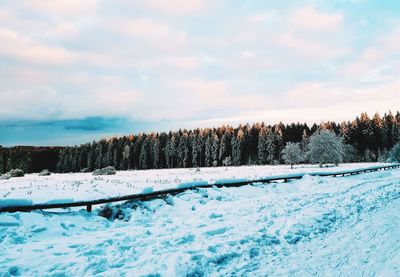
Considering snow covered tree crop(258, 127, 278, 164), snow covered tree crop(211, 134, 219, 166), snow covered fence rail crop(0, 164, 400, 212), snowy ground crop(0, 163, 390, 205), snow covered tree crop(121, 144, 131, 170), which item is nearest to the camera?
snow covered fence rail crop(0, 164, 400, 212)

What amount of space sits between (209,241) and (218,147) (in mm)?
100545

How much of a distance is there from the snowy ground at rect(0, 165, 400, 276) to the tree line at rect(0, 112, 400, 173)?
239 ft

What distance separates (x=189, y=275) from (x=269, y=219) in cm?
522

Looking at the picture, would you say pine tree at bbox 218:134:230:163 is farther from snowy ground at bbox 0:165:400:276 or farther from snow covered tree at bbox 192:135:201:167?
snowy ground at bbox 0:165:400:276

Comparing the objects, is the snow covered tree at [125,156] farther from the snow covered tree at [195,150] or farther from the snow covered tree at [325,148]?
the snow covered tree at [325,148]

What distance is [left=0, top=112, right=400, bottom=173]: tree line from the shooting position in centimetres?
9912

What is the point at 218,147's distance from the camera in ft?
356

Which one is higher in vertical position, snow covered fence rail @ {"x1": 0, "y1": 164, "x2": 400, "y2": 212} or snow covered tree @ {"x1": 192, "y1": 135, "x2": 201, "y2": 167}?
snow covered tree @ {"x1": 192, "y1": 135, "x2": 201, "y2": 167}

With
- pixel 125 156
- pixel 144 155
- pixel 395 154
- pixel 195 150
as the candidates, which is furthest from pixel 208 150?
pixel 395 154

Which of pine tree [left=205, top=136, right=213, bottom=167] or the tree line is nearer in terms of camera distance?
the tree line

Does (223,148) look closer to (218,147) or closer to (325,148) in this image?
(218,147)

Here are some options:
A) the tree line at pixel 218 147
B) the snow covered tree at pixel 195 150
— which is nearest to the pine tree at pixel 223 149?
the tree line at pixel 218 147

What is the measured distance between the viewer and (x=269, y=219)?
35.3ft

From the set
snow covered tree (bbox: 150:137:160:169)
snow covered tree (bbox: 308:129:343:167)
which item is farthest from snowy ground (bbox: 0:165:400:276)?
snow covered tree (bbox: 150:137:160:169)
